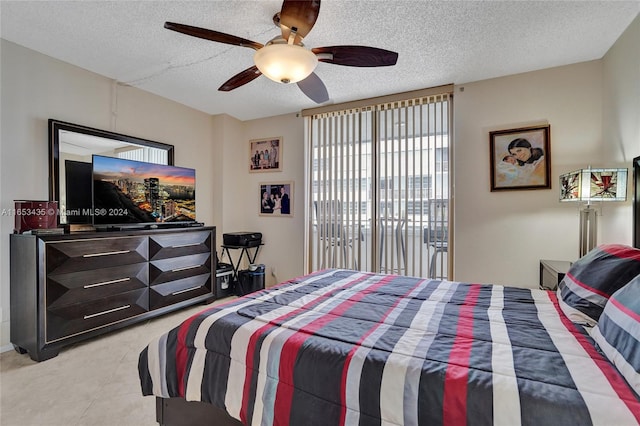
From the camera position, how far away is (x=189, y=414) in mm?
1406

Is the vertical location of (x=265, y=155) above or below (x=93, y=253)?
above

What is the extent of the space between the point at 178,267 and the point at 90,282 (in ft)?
2.77

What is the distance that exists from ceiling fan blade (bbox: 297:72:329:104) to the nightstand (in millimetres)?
2224

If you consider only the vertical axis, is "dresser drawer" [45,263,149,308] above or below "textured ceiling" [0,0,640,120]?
below

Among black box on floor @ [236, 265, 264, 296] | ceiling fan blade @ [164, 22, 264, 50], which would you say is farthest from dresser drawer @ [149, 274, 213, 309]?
ceiling fan blade @ [164, 22, 264, 50]

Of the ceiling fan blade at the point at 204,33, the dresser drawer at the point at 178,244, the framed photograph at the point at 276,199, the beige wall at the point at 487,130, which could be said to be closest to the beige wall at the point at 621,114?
the beige wall at the point at 487,130

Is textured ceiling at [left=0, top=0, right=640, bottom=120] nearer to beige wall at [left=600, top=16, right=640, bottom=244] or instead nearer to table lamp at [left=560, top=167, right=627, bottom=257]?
beige wall at [left=600, top=16, right=640, bottom=244]

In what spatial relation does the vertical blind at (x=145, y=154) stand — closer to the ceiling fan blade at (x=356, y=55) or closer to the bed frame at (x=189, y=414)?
the ceiling fan blade at (x=356, y=55)

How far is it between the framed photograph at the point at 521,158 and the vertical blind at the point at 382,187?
18.9 inches

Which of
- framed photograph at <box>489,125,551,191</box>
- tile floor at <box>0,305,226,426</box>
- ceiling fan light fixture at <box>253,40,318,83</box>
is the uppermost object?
ceiling fan light fixture at <box>253,40,318,83</box>

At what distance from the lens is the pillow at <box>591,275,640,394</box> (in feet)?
2.92

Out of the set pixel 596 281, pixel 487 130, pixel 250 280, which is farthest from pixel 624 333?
pixel 250 280

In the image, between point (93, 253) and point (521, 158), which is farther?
point (521, 158)

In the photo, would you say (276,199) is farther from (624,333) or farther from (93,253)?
(624,333)
